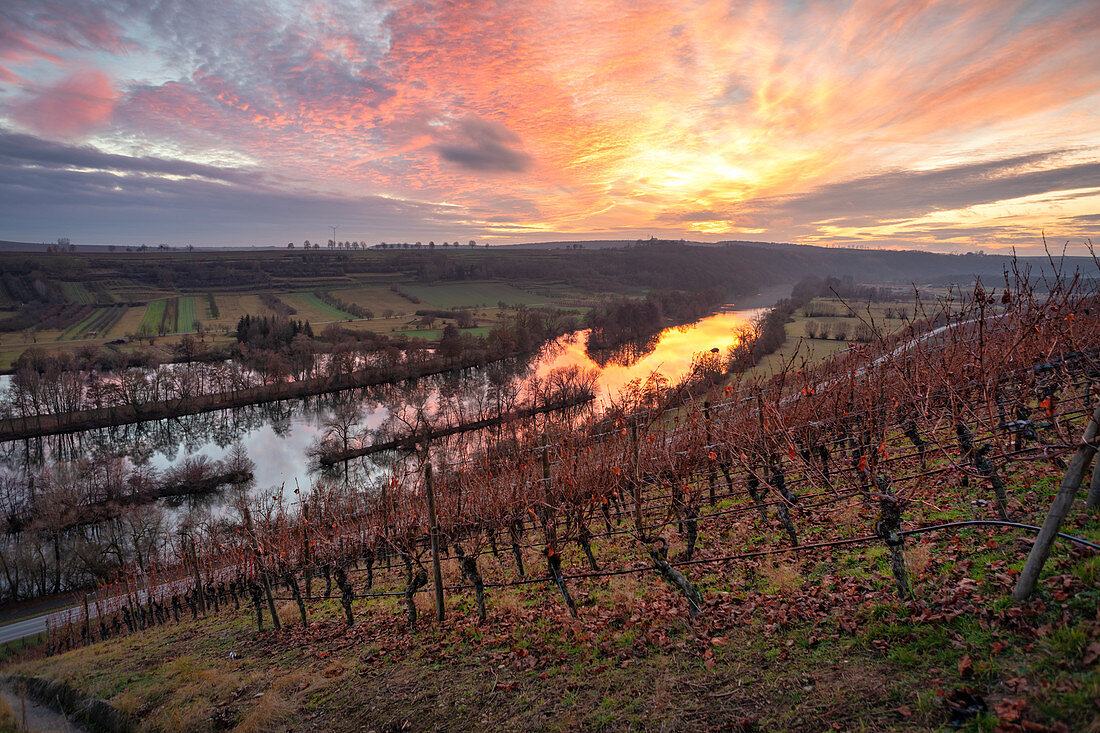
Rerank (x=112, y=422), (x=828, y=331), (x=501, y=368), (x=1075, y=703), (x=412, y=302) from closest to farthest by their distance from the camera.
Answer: (x=1075, y=703) → (x=112, y=422) → (x=828, y=331) → (x=501, y=368) → (x=412, y=302)

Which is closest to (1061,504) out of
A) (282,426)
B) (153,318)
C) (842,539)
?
(842,539)

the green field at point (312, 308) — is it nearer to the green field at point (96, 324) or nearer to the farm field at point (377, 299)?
the farm field at point (377, 299)

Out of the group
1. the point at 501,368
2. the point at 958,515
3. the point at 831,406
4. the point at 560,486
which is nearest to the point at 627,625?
the point at 560,486

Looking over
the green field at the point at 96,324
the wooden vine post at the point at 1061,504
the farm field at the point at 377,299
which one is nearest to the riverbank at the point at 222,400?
the green field at the point at 96,324

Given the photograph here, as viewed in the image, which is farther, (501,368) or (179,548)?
(501,368)

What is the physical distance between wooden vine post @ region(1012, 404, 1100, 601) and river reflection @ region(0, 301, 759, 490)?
33.3 m

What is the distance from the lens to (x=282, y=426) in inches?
2133

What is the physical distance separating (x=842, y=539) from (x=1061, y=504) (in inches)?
213

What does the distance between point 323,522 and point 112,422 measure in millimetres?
53103

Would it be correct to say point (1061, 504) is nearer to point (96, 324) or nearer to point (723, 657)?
point (723, 657)

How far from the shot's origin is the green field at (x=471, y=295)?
13376 cm

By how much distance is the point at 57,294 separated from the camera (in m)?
111

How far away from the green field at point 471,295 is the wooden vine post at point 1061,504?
127m

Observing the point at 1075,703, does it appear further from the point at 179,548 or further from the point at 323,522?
the point at 179,548
